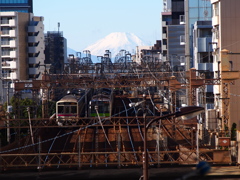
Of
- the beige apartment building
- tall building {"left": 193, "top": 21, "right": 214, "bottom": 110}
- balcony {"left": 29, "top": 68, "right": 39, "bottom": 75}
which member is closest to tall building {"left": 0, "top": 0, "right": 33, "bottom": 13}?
balcony {"left": 29, "top": 68, "right": 39, "bottom": 75}

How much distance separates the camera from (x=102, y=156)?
19500 millimetres

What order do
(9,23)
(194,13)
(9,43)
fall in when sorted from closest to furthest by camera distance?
(194,13)
(9,43)
(9,23)

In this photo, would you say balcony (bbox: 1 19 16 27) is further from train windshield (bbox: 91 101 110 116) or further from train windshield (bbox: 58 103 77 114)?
train windshield (bbox: 58 103 77 114)

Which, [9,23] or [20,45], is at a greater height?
[9,23]

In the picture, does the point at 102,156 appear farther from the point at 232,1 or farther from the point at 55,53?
the point at 55,53

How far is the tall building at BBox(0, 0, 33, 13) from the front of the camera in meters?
80.4

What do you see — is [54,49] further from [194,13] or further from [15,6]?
[194,13]

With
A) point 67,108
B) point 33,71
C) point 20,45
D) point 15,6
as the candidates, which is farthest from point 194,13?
point 15,6

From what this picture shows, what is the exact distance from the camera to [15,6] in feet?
267

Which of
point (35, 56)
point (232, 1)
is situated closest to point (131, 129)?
point (232, 1)

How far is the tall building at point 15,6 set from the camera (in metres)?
80.4

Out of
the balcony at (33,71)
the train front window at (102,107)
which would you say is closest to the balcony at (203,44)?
the train front window at (102,107)

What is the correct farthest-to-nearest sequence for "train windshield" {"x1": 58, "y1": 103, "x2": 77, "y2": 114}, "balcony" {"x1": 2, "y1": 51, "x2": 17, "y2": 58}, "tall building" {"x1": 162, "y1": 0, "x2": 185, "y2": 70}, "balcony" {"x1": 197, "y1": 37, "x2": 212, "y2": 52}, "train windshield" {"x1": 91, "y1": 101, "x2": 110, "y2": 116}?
"tall building" {"x1": 162, "y1": 0, "x2": 185, "y2": 70}, "balcony" {"x1": 2, "y1": 51, "x2": 17, "y2": 58}, "balcony" {"x1": 197, "y1": 37, "x2": 212, "y2": 52}, "train windshield" {"x1": 91, "y1": 101, "x2": 110, "y2": 116}, "train windshield" {"x1": 58, "y1": 103, "x2": 77, "y2": 114}

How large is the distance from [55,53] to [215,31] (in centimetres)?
4806
